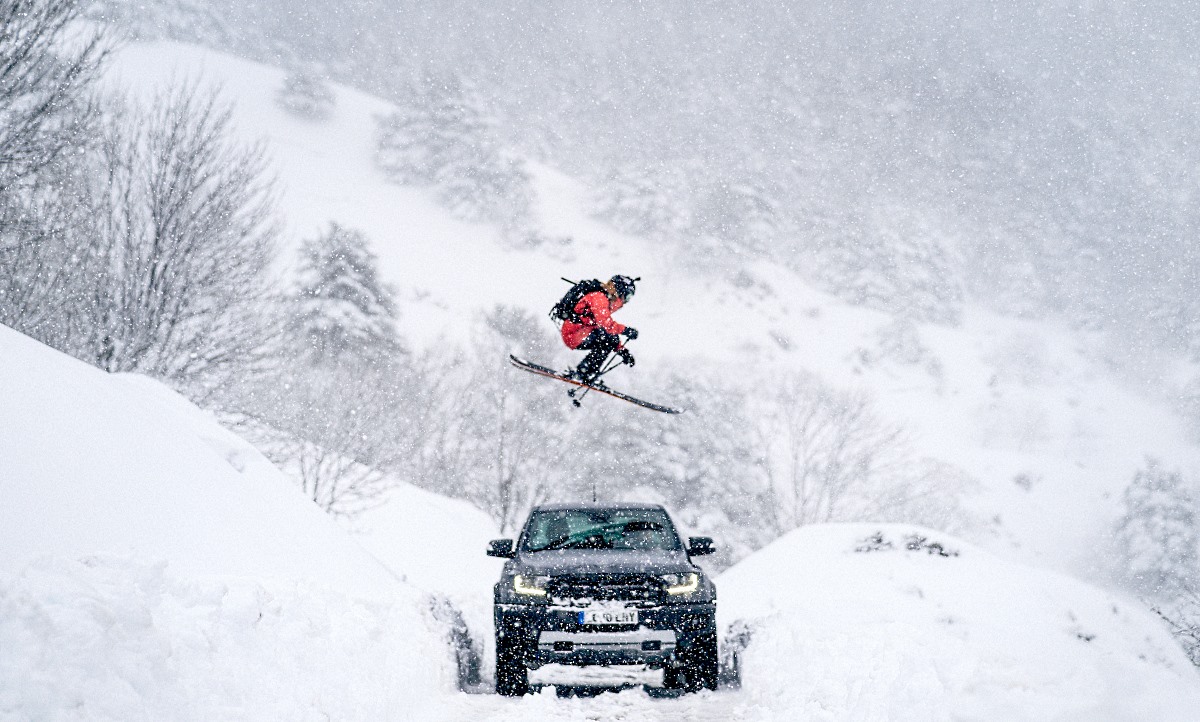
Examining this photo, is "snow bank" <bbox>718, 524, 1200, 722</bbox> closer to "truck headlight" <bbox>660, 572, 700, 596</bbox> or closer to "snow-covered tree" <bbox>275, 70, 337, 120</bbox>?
"truck headlight" <bbox>660, 572, 700, 596</bbox>

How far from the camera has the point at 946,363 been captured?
2324 inches

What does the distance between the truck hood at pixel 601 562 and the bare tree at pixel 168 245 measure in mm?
10116

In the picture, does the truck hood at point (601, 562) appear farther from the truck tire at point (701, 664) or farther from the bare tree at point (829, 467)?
the bare tree at point (829, 467)

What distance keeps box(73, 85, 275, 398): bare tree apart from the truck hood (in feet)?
33.2

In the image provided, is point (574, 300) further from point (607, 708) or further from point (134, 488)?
point (134, 488)

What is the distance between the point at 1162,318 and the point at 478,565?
74614mm

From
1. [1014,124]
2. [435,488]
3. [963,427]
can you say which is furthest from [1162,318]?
[435,488]

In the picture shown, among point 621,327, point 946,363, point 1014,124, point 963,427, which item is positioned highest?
point 1014,124

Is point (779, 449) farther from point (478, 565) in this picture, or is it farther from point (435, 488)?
point (478, 565)

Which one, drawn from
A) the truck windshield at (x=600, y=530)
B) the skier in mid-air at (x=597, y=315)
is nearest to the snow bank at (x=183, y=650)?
the truck windshield at (x=600, y=530)

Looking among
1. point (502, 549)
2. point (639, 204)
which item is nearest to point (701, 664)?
point (502, 549)

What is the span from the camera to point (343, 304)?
30.9m

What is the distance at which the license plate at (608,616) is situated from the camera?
5.62 metres

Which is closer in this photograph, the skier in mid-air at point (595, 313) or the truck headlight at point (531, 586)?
the truck headlight at point (531, 586)
